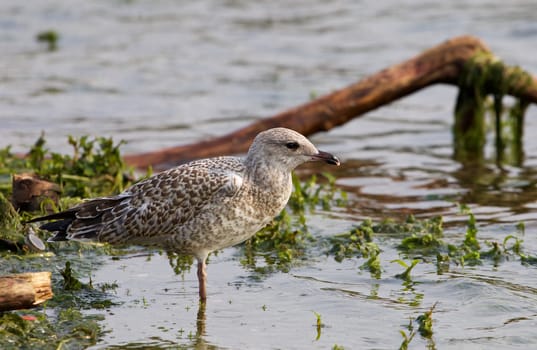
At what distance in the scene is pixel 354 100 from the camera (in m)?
11.4

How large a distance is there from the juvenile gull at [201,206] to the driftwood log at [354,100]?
3.98 m

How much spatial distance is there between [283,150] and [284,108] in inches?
313

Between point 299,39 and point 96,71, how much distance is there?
164 inches

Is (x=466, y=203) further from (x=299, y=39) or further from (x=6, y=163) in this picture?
(x=299, y=39)

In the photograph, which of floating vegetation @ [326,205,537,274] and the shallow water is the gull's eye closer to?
the shallow water

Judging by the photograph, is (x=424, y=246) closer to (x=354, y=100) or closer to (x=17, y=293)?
(x=354, y=100)

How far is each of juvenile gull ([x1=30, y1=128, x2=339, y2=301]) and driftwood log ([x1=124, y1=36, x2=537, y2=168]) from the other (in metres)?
3.98

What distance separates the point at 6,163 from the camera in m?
9.91

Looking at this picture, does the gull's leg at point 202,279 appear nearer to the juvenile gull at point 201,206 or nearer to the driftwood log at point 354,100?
the juvenile gull at point 201,206

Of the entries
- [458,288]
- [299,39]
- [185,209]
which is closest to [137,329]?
[185,209]

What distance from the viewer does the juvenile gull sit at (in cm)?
711

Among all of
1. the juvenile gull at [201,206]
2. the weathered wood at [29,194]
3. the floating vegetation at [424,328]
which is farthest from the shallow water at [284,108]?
the weathered wood at [29,194]

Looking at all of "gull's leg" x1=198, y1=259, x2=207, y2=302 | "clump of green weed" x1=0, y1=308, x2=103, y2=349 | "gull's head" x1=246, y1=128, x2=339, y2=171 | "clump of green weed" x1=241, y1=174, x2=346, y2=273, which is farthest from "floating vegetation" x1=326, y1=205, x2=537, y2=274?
"clump of green weed" x1=0, y1=308, x2=103, y2=349

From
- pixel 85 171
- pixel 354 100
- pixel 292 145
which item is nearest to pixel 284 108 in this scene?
pixel 354 100
